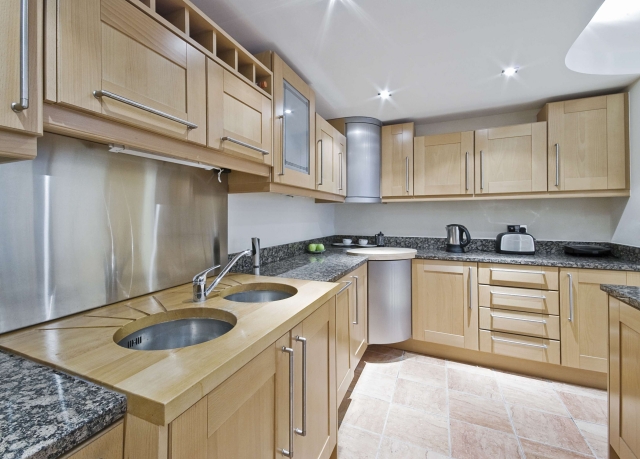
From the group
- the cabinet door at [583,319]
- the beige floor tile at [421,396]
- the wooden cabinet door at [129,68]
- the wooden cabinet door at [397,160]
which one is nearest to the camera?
the wooden cabinet door at [129,68]

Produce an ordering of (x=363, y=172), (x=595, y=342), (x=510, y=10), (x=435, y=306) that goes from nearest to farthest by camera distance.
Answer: (x=510, y=10) < (x=595, y=342) < (x=435, y=306) < (x=363, y=172)

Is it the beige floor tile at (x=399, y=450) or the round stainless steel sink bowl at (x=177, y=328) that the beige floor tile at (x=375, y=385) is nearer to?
the beige floor tile at (x=399, y=450)

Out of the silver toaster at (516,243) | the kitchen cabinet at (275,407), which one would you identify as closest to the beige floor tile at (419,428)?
the kitchen cabinet at (275,407)

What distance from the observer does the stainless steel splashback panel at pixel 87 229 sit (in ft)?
2.72

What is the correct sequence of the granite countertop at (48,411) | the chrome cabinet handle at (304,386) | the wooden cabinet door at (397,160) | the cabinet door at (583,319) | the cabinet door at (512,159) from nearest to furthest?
the granite countertop at (48,411), the chrome cabinet handle at (304,386), the cabinet door at (583,319), the cabinet door at (512,159), the wooden cabinet door at (397,160)

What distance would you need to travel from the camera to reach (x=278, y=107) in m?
1.54

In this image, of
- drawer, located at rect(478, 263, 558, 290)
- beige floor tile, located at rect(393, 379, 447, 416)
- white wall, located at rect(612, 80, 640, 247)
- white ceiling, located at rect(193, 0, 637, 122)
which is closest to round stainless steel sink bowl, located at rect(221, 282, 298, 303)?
beige floor tile, located at rect(393, 379, 447, 416)

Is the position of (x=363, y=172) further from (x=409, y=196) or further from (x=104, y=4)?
(x=104, y=4)

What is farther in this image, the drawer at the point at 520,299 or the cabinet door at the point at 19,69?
the drawer at the point at 520,299

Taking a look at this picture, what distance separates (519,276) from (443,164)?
3.78 feet

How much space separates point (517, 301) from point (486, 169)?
1144 millimetres

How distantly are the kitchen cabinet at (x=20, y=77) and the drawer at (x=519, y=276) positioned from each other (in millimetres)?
2632

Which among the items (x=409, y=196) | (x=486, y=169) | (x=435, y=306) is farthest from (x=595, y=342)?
(x=409, y=196)

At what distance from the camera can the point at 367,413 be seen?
1.78 meters
